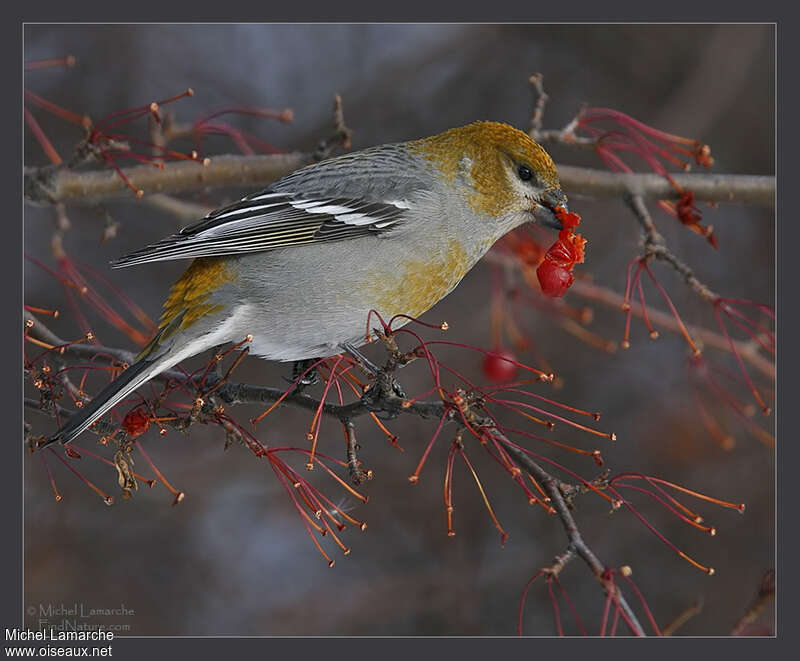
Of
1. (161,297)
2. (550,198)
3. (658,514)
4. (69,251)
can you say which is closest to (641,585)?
(658,514)

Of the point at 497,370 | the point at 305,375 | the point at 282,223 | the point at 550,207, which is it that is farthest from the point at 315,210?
the point at 497,370

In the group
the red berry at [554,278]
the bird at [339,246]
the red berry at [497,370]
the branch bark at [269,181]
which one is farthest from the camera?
the red berry at [497,370]

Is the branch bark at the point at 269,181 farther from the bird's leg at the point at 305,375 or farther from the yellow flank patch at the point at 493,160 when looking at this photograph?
the bird's leg at the point at 305,375

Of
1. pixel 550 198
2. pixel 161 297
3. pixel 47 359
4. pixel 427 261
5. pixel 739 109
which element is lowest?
pixel 47 359

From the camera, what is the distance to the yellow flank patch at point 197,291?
3.26 meters

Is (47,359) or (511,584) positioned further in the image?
(511,584)

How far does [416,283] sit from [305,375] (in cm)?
58

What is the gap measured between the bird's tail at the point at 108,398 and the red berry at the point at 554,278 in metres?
1.41

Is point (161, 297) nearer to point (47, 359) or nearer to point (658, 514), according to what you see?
point (47, 359)

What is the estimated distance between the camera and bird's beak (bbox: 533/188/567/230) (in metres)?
3.58

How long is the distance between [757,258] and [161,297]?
4021 mm

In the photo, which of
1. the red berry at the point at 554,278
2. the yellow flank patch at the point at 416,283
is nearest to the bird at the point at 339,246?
the yellow flank patch at the point at 416,283

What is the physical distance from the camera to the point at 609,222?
6.05m

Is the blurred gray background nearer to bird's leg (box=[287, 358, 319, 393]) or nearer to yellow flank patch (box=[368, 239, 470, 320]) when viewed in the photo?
yellow flank patch (box=[368, 239, 470, 320])
